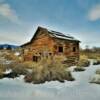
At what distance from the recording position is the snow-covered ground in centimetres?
454

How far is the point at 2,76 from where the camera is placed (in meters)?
6.94

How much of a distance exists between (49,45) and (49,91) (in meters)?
6.38

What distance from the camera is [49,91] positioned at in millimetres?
5078

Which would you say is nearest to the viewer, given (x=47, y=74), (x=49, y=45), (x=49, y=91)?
(x=49, y=91)

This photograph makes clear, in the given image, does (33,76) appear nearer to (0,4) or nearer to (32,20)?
(32,20)

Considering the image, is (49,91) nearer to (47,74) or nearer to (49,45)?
(47,74)

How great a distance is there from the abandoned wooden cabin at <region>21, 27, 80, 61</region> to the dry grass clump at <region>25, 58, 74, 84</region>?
435 centimetres

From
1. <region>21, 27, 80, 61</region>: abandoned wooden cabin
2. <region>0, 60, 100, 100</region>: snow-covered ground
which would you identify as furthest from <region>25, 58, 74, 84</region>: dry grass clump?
<region>21, 27, 80, 61</region>: abandoned wooden cabin

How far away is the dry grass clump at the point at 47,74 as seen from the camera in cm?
609

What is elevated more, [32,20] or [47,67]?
[32,20]

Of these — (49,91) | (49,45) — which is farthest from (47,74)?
(49,45)

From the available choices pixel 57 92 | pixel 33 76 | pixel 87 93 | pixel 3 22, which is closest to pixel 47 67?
pixel 33 76

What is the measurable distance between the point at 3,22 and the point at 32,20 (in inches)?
47.2

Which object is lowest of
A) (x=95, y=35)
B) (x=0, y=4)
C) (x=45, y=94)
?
(x=45, y=94)
